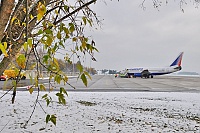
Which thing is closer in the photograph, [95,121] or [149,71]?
[95,121]

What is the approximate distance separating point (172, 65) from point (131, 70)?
9.67 meters

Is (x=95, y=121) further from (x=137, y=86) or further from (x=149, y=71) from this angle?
(x=149, y=71)

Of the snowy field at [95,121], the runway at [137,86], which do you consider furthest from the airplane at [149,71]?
the snowy field at [95,121]

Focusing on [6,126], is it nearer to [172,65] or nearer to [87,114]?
[87,114]

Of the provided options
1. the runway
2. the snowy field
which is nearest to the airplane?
the runway

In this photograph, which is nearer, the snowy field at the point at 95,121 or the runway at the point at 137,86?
the snowy field at the point at 95,121

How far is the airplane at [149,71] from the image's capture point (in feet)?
143

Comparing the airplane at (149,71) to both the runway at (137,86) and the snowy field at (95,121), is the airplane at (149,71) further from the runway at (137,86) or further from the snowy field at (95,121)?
the snowy field at (95,121)

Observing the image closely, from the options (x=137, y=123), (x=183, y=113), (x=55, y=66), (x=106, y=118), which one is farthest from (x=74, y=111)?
(x=55, y=66)

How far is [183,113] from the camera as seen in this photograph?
6.75 meters

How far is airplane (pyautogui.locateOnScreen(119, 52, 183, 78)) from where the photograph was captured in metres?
43.7

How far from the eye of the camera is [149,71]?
44031mm

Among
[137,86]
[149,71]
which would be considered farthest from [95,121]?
[149,71]

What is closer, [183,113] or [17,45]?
[17,45]
